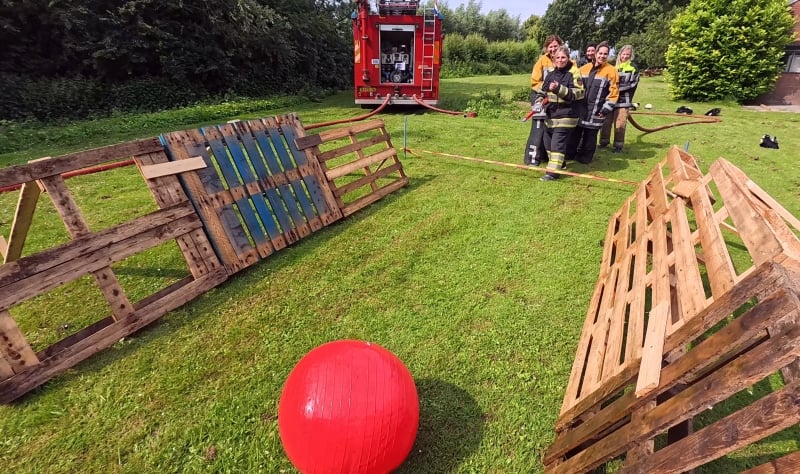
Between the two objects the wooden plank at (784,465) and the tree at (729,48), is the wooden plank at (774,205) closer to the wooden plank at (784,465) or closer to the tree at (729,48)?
the wooden plank at (784,465)

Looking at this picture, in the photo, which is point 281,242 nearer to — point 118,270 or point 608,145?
point 118,270

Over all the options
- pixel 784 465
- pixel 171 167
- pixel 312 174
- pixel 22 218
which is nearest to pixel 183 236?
pixel 171 167

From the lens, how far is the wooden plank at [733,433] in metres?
1.22

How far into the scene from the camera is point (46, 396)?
267 centimetres

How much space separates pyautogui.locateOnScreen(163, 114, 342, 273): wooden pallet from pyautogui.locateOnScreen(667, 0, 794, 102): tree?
1673 cm

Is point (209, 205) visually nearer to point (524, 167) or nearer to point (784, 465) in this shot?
point (784, 465)

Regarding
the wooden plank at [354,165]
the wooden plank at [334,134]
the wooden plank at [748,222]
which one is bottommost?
the wooden plank at [354,165]

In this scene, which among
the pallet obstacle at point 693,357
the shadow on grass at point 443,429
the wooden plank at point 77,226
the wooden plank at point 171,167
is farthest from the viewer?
the wooden plank at point 171,167

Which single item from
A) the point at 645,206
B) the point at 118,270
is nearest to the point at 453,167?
the point at 645,206

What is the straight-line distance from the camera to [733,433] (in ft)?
4.38

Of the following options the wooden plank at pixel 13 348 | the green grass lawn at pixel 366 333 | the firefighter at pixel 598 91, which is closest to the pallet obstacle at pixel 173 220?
the wooden plank at pixel 13 348

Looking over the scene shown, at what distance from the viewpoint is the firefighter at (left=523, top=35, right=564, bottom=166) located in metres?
6.65

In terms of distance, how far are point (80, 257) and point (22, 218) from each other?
1018 mm

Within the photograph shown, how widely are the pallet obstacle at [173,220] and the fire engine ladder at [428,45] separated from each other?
329 inches
